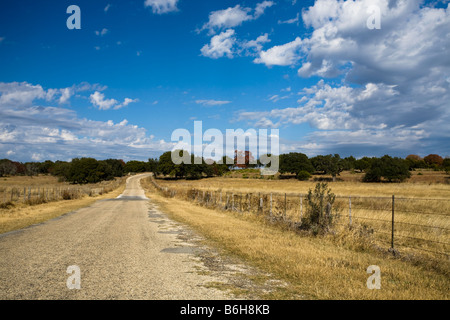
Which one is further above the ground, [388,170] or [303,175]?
[388,170]

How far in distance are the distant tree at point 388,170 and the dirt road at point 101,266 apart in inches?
2894

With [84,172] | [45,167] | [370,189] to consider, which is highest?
[45,167]

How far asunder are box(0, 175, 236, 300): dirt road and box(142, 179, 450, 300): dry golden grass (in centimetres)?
170

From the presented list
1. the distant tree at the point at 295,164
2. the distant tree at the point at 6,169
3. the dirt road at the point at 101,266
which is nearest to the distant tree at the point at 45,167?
the distant tree at the point at 6,169

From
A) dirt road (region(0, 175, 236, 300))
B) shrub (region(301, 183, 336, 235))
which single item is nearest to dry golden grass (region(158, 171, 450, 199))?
shrub (region(301, 183, 336, 235))

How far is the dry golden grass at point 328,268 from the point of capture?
6020mm

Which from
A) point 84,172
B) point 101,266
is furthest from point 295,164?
point 101,266

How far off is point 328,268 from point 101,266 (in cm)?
577

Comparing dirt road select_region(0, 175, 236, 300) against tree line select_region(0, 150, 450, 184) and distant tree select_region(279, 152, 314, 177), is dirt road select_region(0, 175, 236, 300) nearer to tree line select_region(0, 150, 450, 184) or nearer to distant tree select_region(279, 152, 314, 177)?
tree line select_region(0, 150, 450, 184)

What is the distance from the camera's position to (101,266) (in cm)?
780

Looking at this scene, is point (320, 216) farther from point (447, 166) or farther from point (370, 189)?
point (447, 166)

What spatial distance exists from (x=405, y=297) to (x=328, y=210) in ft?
23.9
